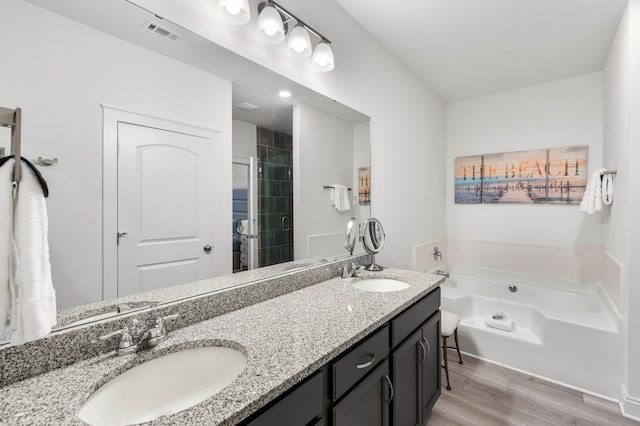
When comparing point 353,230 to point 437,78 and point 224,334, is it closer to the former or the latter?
point 224,334

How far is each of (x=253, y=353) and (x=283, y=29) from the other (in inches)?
58.8

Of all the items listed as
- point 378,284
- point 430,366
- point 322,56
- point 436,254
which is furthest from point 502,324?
point 322,56

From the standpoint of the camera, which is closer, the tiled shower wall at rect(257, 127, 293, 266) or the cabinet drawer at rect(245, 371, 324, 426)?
the cabinet drawer at rect(245, 371, 324, 426)

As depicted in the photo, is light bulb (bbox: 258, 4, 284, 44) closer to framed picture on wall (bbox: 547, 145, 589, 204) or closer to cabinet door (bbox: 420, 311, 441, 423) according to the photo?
cabinet door (bbox: 420, 311, 441, 423)

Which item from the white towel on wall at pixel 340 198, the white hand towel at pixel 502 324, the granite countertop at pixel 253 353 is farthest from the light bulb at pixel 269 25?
the white hand towel at pixel 502 324

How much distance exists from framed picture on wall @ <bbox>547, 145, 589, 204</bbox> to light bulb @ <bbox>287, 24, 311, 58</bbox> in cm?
281

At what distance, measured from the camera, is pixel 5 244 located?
663 millimetres

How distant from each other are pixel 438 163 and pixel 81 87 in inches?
130

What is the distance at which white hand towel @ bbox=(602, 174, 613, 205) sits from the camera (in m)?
2.22

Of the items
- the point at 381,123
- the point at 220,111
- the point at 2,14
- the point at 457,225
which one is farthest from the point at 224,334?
the point at 457,225

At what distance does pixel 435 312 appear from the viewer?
1753mm

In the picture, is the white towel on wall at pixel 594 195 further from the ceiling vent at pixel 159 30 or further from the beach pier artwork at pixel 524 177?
the ceiling vent at pixel 159 30

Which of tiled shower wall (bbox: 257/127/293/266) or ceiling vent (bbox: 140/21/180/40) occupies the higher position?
ceiling vent (bbox: 140/21/180/40)

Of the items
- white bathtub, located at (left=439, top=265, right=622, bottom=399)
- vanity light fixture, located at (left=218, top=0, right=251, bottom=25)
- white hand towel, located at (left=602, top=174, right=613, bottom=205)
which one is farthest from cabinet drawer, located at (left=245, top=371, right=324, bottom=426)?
white hand towel, located at (left=602, top=174, right=613, bottom=205)
